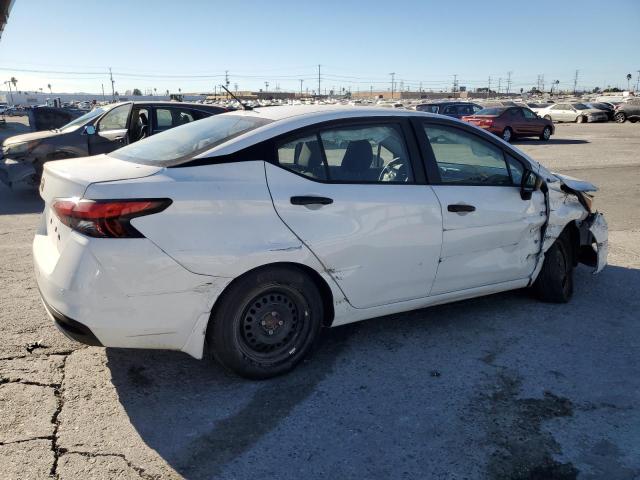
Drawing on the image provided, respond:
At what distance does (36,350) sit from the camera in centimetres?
371

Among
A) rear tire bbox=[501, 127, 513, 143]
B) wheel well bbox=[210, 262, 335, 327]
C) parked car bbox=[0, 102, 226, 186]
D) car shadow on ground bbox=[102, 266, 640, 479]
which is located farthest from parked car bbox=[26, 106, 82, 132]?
rear tire bbox=[501, 127, 513, 143]

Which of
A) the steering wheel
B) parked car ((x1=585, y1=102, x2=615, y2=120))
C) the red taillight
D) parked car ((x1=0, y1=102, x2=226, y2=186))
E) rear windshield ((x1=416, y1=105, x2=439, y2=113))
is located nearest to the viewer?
the red taillight

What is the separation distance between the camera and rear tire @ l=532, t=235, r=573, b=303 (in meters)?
4.56

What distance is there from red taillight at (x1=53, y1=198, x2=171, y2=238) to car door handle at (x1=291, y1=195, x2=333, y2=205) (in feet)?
2.58

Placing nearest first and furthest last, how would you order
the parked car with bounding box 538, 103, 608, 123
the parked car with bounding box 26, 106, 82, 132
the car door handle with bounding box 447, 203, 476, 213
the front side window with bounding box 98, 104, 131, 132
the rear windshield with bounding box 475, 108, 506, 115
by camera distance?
1. the car door handle with bounding box 447, 203, 476, 213
2. the front side window with bounding box 98, 104, 131, 132
3. the parked car with bounding box 26, 106, 82, 132
4. the rear windshield with bounding box 475, 108, 506, 115
5. the parked car with bounding box 538, 103, 608, 123

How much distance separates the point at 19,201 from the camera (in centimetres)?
923

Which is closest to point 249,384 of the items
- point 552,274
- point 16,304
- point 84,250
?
point 84,250

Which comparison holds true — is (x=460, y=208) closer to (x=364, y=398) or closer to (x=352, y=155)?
(x=352, y=155)

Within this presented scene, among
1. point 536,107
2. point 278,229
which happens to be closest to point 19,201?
point 278,229

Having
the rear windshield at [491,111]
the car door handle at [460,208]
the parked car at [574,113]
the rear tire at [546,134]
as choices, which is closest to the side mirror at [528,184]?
the car door handle at [460,208]

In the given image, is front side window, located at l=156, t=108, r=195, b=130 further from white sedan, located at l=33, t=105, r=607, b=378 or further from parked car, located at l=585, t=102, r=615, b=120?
parked car, located at l=585, t=102, r=615, b=120

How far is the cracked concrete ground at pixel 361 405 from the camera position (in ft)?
8.55

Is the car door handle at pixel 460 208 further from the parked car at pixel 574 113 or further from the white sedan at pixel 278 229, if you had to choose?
the parked car at pixel 574 113

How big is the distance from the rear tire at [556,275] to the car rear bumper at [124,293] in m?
2.90
